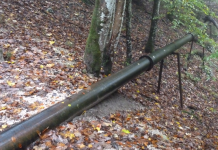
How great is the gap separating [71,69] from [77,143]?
9.23ft

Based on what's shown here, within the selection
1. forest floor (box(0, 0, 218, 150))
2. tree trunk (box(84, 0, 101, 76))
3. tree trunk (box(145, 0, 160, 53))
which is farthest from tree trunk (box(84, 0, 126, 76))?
tree trunk (box(145, 0, 160, 53))

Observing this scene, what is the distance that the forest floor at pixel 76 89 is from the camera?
12.8 ft

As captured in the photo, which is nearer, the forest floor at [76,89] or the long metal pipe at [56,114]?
the long metal pipe at [56,114]

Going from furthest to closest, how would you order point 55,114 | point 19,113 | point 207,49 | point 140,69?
1. point 207,49
2. point 140,69
3. point 19,113
4. point 55,114

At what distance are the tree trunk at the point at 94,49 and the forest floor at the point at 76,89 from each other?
259mm

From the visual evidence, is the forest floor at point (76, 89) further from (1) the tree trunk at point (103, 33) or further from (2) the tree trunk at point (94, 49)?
(1) the tree trunk at point (103, 33)

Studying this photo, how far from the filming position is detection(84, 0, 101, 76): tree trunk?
5.64 metres

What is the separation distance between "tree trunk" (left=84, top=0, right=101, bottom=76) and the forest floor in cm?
26

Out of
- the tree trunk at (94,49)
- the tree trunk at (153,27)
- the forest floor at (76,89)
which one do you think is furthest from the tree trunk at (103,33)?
the tree trunk at (153,27)

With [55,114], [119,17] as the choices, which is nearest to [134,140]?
[55,114]

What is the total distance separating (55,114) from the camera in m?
3.32

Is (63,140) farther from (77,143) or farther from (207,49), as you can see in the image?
(207,49)

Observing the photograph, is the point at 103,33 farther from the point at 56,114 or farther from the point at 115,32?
the point at 56,114

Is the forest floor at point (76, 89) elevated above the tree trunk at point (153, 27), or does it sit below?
below
